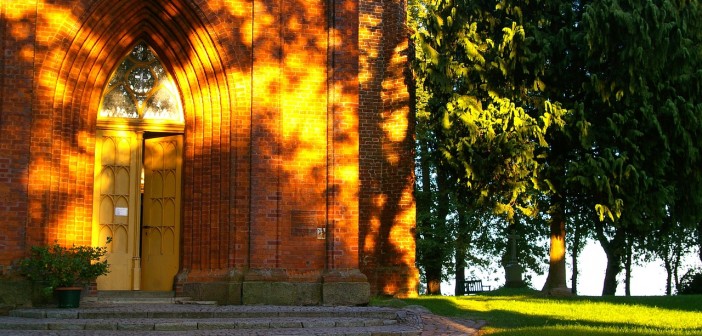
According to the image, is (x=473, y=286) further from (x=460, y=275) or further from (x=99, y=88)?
(x=99, y=88)

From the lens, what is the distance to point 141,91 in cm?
1628

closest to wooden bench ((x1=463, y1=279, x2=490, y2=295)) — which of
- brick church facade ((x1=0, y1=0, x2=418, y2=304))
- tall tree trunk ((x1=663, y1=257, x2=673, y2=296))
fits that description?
tall tree trunk ((x1=663, y1=257, x2=673, y2=296))

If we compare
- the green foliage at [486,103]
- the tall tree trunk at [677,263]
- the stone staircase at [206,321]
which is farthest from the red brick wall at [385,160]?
the tall tree trunk at [677,263]

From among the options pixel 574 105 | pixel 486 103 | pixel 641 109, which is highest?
pixel 486 103

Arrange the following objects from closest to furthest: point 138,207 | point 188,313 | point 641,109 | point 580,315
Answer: point 188,313
point 580,315
point 138,207
point 641,109

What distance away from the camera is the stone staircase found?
11.8m

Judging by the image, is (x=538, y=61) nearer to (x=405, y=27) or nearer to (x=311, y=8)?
(x=405, y=27)

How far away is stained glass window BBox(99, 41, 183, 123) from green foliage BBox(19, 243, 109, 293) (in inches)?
109

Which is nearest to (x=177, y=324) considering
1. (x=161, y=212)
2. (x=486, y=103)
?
(x=161, y=212)

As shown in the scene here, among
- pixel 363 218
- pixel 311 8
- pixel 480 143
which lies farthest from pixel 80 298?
pixel 480 143

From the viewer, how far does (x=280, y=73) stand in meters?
15.7

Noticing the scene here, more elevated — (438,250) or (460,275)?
(438,250)

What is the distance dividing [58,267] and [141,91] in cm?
366

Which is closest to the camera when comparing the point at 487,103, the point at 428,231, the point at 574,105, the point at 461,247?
the point at 574,105
